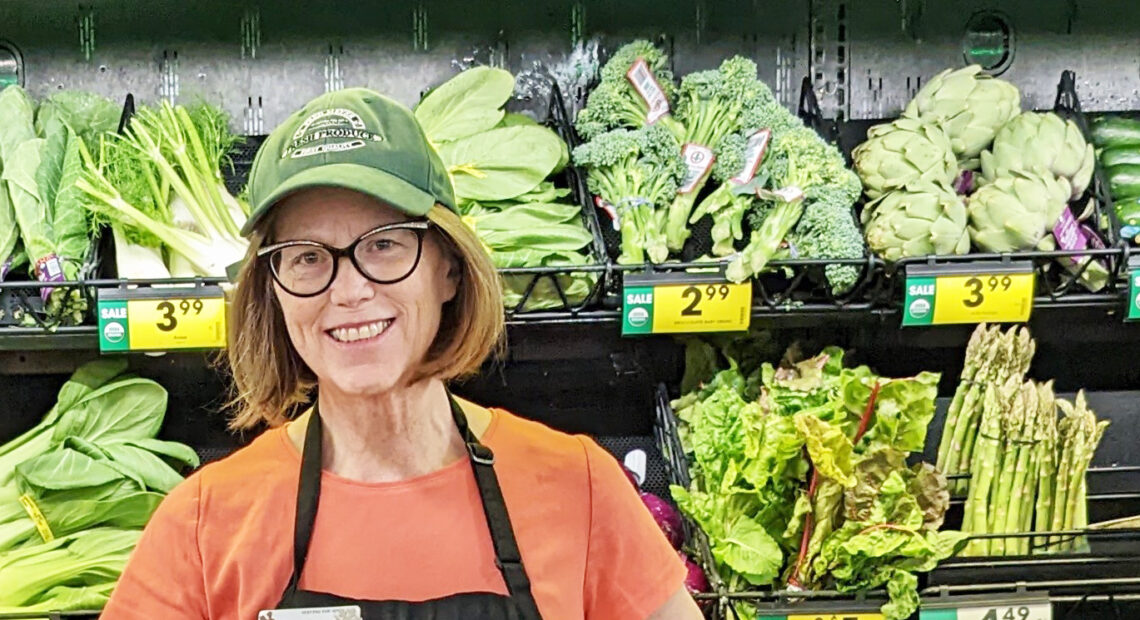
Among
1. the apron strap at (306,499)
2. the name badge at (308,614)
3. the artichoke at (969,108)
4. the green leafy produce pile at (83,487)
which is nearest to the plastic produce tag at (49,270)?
the green leafy produce pile at (83,487)

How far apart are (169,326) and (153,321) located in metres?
0.02

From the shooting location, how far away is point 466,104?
1.94 meters

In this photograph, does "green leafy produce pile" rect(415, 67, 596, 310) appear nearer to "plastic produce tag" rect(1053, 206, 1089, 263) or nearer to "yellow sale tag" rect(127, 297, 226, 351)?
"yellow sale tag" rect(127, 297, 226, 351)

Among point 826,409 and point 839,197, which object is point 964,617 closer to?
point 826,409

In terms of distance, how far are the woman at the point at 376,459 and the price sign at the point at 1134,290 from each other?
844mm

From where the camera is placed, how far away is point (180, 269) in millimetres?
1792

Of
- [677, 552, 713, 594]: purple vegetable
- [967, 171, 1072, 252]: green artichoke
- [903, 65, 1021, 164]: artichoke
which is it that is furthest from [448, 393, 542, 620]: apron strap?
[903, 65, 1021, 164]: artichoke

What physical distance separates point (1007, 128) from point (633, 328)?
839 millimetres

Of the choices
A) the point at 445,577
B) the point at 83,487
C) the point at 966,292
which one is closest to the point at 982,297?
the point at 966,292

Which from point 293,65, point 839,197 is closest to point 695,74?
point 839,197

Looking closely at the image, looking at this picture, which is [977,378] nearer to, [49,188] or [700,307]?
[700,307]

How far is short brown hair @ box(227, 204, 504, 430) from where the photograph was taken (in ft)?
3.98

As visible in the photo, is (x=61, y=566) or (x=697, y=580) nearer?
(x=61, y=566)

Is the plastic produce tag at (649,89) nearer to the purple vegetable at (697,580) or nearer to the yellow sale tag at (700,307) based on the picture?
the yellow sale tag at (700,307)
